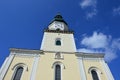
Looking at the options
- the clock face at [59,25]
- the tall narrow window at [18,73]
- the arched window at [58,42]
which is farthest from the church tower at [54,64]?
the clock face at [59,25]

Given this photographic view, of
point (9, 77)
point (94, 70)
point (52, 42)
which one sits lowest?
point (9, 77)

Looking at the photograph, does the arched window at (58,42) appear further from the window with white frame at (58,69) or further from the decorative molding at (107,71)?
the decorative molding at (107,71)

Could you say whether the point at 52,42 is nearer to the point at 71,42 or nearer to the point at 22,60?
the point at 71,42

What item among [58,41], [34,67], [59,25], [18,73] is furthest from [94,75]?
[59,25]

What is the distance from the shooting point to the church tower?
1856cm

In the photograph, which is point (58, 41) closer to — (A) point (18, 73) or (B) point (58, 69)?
(B) point (58, 69)

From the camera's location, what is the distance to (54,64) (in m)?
20.5

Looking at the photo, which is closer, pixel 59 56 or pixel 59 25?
pixel 59 56

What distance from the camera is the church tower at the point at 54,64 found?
18.6 metres

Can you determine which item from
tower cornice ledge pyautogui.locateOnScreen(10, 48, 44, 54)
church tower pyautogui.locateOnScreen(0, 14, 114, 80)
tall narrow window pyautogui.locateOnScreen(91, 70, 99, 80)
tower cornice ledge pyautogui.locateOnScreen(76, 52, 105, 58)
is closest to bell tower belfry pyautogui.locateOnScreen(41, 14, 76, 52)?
church tower pyautogui.locateOnScreen(0, 14, 114, 80)

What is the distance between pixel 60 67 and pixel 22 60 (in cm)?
527

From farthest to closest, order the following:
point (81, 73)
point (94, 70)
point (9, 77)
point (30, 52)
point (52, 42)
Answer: point (52, 42) → point (30, 52) → point (94, 70) → point (81, 73) → point (9, 77)

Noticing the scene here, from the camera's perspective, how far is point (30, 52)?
22234 mm

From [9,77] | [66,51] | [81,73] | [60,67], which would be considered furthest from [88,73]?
[9,77]
